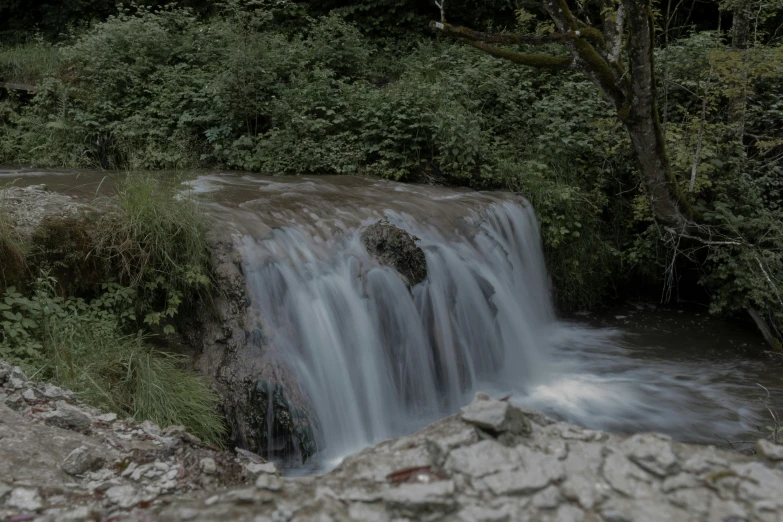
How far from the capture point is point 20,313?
4012mm

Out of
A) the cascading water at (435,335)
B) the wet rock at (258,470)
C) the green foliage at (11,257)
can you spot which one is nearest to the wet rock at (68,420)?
the wet rock at (258,470)

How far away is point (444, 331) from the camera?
5676mm

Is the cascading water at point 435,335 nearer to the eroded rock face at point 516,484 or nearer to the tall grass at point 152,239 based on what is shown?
the tall grass at point 152,239

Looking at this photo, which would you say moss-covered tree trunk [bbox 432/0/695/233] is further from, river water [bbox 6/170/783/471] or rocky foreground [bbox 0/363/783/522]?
rocky foreground [bbox 0/363/783/522]

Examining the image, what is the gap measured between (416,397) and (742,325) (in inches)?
195

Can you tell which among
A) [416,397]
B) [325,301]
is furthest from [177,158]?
[416,397]

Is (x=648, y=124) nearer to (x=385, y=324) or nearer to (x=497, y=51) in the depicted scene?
(x=497, y=51)

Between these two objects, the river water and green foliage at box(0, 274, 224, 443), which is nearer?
green foliage at box(0, 274, 224, 443)

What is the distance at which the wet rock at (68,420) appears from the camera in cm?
293

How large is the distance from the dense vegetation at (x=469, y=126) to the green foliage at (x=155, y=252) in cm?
347

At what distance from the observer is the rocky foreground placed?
77.9 inches

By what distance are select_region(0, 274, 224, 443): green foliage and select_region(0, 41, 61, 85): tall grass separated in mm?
8246

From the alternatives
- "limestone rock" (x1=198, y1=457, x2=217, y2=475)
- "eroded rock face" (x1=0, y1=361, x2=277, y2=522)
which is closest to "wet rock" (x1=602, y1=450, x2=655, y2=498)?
"eroded rock face" (x1=0, y1=361, x2=277, y2=522)

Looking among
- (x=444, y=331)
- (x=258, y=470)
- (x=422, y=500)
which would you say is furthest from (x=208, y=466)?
(x=444, y=331)
